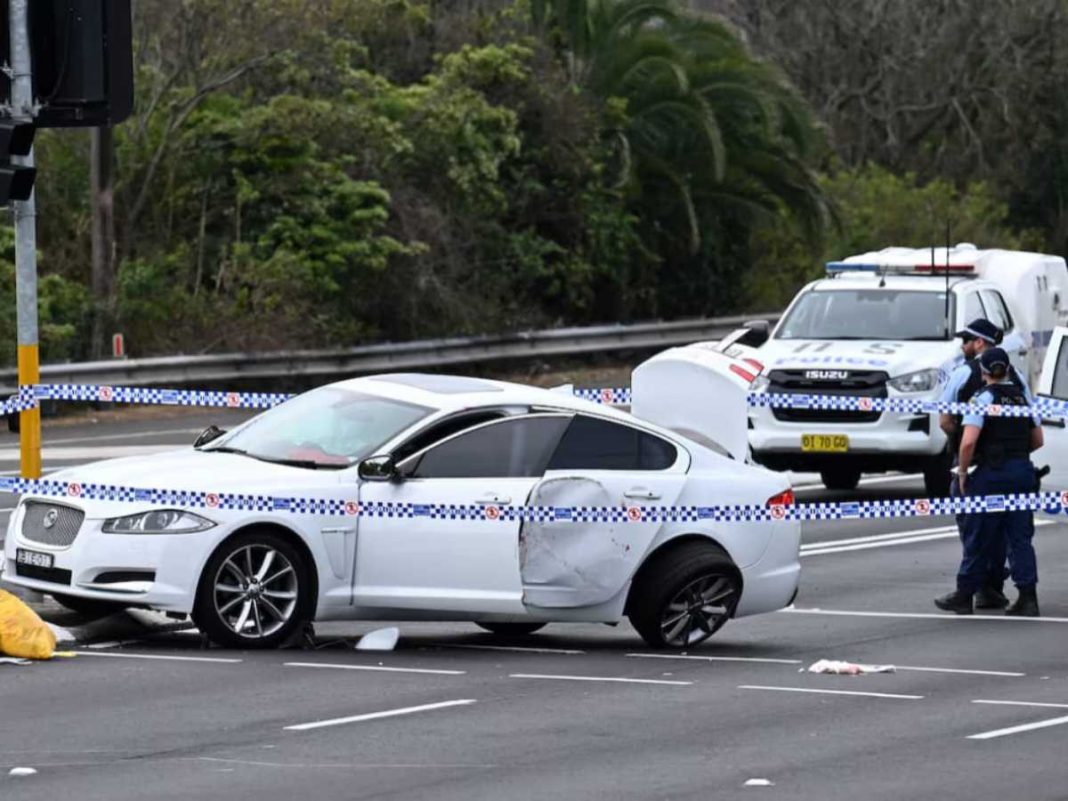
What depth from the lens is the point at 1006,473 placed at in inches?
577

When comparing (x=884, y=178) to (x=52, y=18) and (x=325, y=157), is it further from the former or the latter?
(x=52, y=18)

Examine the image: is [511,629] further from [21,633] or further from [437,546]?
[21,633]

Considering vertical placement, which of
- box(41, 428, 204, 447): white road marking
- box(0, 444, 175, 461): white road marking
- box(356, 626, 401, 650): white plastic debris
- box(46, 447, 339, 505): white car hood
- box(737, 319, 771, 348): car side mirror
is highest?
box(737, 319, 771, 348): car side mirror

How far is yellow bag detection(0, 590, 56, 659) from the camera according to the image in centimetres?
1229

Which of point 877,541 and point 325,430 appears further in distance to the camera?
point 877,541

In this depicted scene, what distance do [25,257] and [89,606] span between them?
7.09 feet

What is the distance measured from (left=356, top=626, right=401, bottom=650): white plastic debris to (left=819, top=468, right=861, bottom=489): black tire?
30.9 ft

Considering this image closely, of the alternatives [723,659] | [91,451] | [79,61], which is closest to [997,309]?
[91,451]

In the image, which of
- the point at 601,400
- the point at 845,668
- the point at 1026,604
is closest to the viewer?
the point at 845,668

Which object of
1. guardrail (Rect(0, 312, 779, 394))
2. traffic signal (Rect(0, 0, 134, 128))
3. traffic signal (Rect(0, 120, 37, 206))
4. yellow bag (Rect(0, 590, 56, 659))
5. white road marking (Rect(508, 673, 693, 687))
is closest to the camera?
white road marking (Rect(508, 673, 693, 687))

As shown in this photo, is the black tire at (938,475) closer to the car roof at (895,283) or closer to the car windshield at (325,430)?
the car roof at (895,283)

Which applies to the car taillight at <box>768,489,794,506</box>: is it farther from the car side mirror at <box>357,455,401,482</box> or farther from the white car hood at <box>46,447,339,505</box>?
the white car hood at <box>46,447,339,505</box>

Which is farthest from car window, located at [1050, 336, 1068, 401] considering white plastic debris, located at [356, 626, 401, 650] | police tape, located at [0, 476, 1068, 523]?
white plastic debris, located at [356, 626, 401, 650]

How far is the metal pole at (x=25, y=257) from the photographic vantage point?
13164mm
